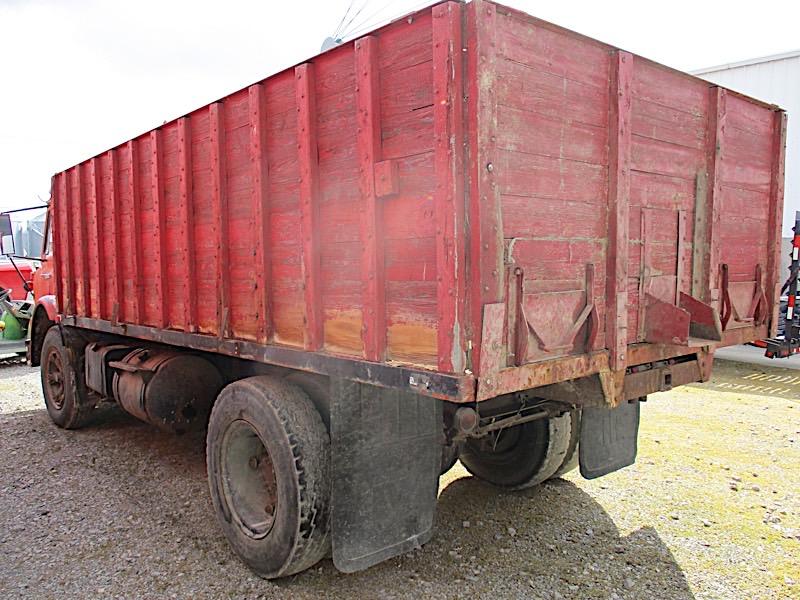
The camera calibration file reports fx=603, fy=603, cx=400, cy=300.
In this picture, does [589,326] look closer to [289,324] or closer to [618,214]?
[618,214]

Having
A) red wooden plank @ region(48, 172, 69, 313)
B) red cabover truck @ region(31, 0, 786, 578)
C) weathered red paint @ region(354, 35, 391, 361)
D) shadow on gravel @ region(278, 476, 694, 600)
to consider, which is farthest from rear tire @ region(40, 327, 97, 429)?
weathered red paint @ region(354, 35, 391, 361)

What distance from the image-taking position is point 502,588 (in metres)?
3.35

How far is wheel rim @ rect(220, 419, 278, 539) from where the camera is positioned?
3.73 meters

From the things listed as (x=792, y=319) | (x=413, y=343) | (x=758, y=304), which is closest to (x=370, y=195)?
(x=413, y=343)

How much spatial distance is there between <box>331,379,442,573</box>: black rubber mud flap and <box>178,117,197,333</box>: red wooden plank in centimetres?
177

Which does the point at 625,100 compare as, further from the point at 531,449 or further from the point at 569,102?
the point at 531,449

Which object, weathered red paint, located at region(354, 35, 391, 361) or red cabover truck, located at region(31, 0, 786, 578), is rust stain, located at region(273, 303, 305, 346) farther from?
weathered red paint, located at region(354, 35, 391, 361)

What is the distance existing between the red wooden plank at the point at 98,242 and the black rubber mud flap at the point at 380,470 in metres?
3.87

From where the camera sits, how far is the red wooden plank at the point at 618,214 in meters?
2.96

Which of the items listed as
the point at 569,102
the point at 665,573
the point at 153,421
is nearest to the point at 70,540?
the point at 153,421

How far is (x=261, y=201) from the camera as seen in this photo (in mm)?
3488

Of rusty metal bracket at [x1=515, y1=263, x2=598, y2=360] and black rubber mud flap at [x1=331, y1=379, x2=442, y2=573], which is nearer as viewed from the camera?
rusty metal bracket at [x1=515, y1=263, x2=598, y2=360]

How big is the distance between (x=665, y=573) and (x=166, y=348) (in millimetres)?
4271

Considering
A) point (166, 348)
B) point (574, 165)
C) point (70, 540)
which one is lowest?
point (70, 540)
